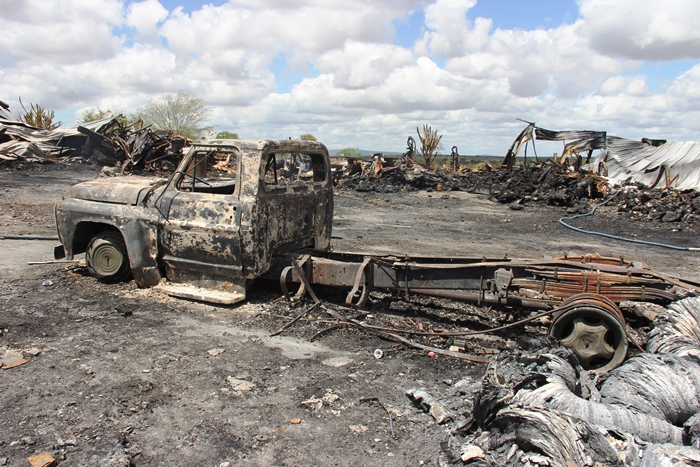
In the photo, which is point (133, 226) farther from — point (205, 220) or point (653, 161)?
point (653, 161)

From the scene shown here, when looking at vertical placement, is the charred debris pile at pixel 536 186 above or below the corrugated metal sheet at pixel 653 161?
below

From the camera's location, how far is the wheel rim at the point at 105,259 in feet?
20.9

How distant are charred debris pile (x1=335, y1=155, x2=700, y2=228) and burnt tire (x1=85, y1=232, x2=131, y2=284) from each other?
13.7 meters

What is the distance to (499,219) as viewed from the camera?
15031 mm

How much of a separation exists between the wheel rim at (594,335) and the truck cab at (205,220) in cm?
307

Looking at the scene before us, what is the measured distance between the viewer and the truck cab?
18.5 ft

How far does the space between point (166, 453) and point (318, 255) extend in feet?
11.6

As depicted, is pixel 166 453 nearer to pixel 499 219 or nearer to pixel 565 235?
pixel 565 235

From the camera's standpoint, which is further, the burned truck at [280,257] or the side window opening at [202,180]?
the side window opening at [202,180]

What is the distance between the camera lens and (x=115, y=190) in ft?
20.9

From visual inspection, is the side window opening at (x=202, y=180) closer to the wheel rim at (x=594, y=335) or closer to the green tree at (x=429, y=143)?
the wheel rim at (x=594, y=335)

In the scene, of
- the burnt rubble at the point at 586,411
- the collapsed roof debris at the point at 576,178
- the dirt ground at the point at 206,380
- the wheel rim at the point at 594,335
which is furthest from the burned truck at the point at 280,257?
the collapsed roof debris at the point at 576,178

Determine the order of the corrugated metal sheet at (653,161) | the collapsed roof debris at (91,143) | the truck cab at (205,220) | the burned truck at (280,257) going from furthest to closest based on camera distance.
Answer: the collapsed roof debris at (91,143)
the corrugated metal sheet at (653,161)
the truck cab at (205,220)
the burned truck at (280,257)

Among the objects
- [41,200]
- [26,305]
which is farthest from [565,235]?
[41,200]
